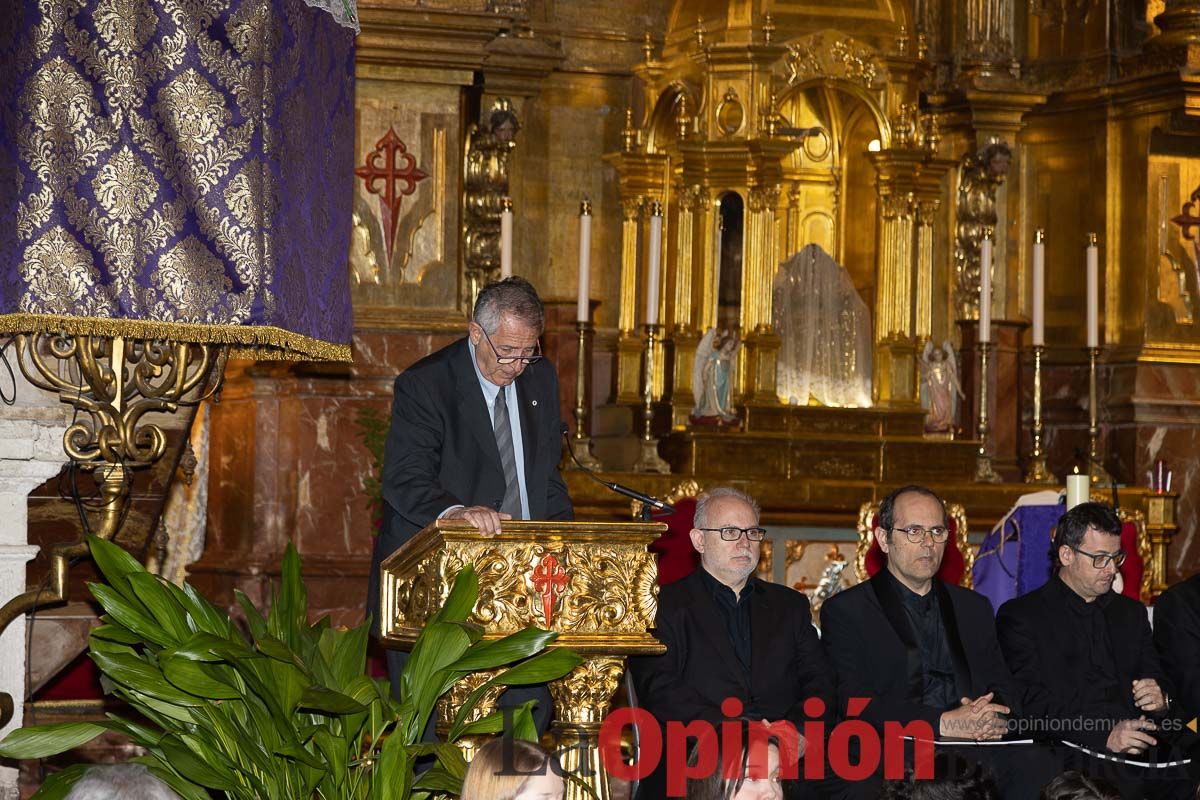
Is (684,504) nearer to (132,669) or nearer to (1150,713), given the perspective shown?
(1150,713)

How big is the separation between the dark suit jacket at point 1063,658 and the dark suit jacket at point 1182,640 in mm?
60

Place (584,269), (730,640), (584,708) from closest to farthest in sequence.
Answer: (584,708) → (730,640) → (584,269)

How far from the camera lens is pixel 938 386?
33.4 ft

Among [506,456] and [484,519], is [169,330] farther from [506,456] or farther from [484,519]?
[484,519]

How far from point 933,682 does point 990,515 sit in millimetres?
3999

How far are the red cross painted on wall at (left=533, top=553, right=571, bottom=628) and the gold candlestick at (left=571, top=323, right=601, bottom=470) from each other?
4.36 meters

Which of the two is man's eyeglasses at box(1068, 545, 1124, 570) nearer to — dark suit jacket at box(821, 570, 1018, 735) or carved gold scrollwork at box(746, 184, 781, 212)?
dark suit jacket at box(821, 570, 1018, 735)

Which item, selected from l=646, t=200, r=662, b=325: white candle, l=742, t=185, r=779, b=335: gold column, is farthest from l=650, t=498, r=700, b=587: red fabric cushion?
l=742, t=185, r=779, b=335: gold column

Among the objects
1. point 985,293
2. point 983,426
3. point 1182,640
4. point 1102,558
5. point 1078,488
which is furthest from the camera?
point 983,426

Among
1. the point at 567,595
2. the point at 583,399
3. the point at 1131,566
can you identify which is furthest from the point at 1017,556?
the point at 567,595

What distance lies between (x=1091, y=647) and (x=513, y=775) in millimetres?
3199

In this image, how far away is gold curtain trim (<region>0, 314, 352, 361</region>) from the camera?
5.05 meters

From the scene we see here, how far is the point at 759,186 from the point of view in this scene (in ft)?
32.0

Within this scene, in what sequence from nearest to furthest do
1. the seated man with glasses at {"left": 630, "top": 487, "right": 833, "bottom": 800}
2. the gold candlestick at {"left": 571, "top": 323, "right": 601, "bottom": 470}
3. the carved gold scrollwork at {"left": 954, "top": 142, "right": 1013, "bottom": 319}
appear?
the seated man with glasses at {"left": 630, "top": 487, "right": 833, "bottom": 800} < the gold candlestick at {"left": 571, "top": 323, "right": 601, "bottom": 470} < the carved gold scrollwork at {"left": 954, "top": 142, "right": 1013, "bottom": 319}
